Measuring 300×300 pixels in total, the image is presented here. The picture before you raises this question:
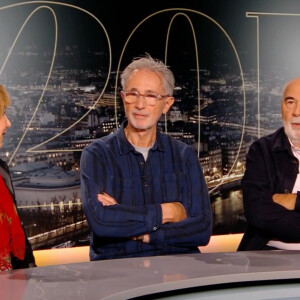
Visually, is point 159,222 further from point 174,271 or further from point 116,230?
point 174,271

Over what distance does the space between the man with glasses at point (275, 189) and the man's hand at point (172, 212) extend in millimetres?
371

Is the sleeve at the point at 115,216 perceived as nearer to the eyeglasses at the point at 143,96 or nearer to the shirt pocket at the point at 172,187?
the shirt pocket at the point at 172,187

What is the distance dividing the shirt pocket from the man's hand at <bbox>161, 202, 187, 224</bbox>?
5cm

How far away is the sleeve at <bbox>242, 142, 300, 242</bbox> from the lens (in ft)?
8.46

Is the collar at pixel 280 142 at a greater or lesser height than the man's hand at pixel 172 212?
greater

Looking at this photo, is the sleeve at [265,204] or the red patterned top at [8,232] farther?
the sleeve at [265,204]

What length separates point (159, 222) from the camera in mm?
2439

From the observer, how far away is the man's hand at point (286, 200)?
8.71 feet

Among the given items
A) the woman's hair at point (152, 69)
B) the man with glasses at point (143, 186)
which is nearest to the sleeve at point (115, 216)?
the man with glasses at point (143, 186)

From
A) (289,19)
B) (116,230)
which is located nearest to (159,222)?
(116,230)

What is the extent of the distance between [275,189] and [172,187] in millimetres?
537

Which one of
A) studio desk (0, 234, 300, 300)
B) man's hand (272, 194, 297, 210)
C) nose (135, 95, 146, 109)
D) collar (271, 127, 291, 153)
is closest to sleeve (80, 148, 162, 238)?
nose (135, 95, 146, 109)

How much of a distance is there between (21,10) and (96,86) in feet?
2.44

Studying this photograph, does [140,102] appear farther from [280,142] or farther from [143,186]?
[280,142]
